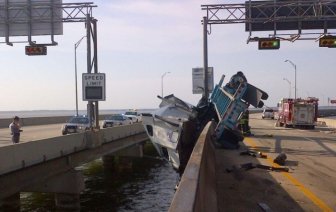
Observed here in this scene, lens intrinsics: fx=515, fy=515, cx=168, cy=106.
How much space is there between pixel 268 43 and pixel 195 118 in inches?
510

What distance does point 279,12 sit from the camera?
109 ft

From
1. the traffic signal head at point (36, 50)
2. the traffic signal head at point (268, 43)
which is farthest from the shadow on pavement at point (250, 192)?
the traffic signal head at point (36, 50)

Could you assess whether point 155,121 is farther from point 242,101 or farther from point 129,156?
point 129,156

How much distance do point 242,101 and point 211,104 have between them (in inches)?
91.8

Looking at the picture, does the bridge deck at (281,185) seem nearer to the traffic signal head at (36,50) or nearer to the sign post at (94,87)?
the sign post at (94,87)

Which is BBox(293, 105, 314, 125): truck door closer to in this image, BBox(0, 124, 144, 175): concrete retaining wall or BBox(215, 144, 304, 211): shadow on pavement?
BBox(0, 124, 144, 175): concrete retaining wall

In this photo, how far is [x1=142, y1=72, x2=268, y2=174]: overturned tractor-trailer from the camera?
16750mm

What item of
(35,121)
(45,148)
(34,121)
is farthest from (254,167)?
(35,121)

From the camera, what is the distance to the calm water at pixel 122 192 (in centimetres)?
2086

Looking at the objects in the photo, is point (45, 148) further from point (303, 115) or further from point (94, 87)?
point (303, 115)

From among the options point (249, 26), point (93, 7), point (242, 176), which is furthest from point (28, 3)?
point (242, 176)

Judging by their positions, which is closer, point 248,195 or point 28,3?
point 248,195

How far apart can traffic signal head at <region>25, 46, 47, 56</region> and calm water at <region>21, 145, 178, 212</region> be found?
794 centimetres

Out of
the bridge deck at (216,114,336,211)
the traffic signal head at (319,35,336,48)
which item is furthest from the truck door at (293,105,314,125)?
the bridge deck at (216,114,336,211)
